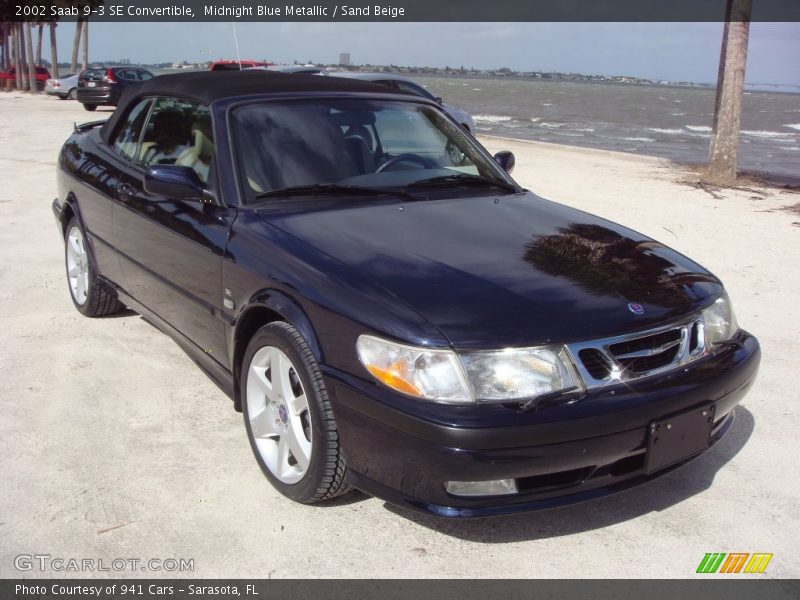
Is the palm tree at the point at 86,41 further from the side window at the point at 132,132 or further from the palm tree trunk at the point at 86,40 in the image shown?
the side window at the point at 132,132

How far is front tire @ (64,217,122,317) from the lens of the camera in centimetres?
509

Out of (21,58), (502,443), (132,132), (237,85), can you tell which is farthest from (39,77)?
(502,443)

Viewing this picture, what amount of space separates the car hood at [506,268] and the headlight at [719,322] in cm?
6

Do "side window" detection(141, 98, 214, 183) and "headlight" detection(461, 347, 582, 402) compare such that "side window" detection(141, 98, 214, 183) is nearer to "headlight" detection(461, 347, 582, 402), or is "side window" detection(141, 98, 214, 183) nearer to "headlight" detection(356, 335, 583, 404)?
"headlight" detection(356, 335, 583, 404)

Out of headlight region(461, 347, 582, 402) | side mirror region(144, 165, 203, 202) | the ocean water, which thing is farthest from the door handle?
the ocean water

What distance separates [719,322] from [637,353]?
63cm

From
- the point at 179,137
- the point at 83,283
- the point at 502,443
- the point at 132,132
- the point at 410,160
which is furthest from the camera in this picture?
the point at 83,283

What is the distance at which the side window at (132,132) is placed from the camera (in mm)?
4574

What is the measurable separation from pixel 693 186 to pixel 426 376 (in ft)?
32.6

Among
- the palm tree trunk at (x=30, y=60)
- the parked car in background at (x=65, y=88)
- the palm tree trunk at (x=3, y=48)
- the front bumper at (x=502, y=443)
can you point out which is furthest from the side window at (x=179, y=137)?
the palm tree trunk at (x=3, y=48)

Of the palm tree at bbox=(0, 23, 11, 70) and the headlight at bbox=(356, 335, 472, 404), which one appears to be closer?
the headlight at bbox=(356, 335, 472, 404)

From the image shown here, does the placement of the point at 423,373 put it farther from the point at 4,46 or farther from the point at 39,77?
the point at 4,46

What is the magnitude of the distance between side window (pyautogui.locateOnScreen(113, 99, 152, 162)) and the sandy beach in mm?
1154

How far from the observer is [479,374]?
8.41 ft
